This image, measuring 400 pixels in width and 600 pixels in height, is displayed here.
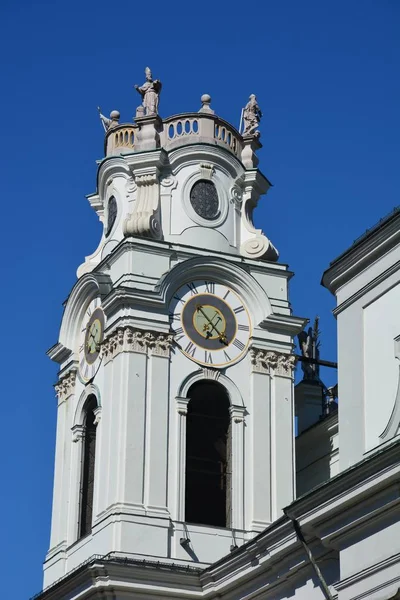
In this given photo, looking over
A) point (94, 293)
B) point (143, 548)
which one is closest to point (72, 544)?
point (143, 548)

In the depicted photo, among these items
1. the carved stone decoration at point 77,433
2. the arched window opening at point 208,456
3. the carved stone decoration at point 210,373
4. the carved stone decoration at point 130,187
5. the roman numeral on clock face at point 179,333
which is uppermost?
the carved stone decoration at point 130,187

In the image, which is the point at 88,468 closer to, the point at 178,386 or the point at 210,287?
the point at 178,386

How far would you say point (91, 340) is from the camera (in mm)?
33344

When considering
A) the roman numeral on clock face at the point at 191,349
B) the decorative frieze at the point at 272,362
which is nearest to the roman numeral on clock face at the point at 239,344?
the decorative frieze at the point at 272,362

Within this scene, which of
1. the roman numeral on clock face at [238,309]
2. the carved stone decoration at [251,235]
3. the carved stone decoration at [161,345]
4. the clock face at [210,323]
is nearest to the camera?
the carved stone decoration at [161,345]

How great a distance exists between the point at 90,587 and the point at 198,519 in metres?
2.90

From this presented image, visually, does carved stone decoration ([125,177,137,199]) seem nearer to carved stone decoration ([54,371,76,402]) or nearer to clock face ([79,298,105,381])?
clock face ([79,298,105,381])

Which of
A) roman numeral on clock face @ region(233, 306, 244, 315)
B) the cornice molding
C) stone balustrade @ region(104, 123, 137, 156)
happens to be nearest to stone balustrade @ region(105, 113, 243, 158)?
stone balustrade @ region(104, 123, 137, 156)

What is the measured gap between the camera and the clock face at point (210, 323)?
3231cm

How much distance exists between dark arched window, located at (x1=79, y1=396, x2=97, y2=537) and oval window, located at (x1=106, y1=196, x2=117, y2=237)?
3.98 meters

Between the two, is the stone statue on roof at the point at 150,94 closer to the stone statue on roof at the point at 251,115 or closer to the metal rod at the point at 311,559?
the stone statue on roof at the point at 251,115

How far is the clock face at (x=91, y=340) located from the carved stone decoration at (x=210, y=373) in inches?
88.4

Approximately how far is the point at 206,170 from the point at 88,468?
6.88 m

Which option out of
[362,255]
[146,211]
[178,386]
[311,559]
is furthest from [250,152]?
[311,559]
